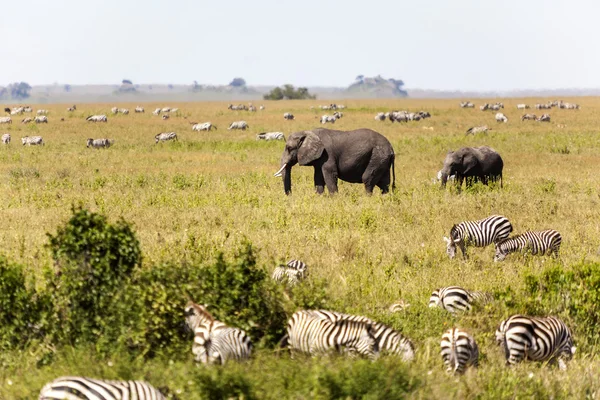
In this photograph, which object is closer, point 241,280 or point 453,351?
A: point 453,351

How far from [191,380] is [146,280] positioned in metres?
2.78

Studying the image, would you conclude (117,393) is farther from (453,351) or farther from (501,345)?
(501,345)

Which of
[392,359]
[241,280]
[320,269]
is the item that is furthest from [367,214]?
[392,359]

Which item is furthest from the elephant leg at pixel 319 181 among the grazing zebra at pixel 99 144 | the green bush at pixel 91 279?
the grazing zebra at pixel 99 144

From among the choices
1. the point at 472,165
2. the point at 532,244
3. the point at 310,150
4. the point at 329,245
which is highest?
the point at 310,150

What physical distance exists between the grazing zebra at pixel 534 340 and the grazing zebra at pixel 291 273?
3.24m

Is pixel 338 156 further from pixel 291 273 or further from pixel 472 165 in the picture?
pixel 291 273

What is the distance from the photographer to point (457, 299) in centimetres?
1214

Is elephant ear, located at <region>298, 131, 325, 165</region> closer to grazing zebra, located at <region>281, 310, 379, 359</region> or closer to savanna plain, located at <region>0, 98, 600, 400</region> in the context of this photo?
savanna plain, located at <region>0, 98, 600, 400</region>

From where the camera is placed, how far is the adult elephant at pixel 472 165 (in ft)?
80.0

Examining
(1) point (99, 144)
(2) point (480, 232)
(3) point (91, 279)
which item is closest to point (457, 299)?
(2) point (480, 232)

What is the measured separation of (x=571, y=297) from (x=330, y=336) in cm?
419

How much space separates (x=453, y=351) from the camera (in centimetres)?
984

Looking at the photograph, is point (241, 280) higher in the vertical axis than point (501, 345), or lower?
higher
